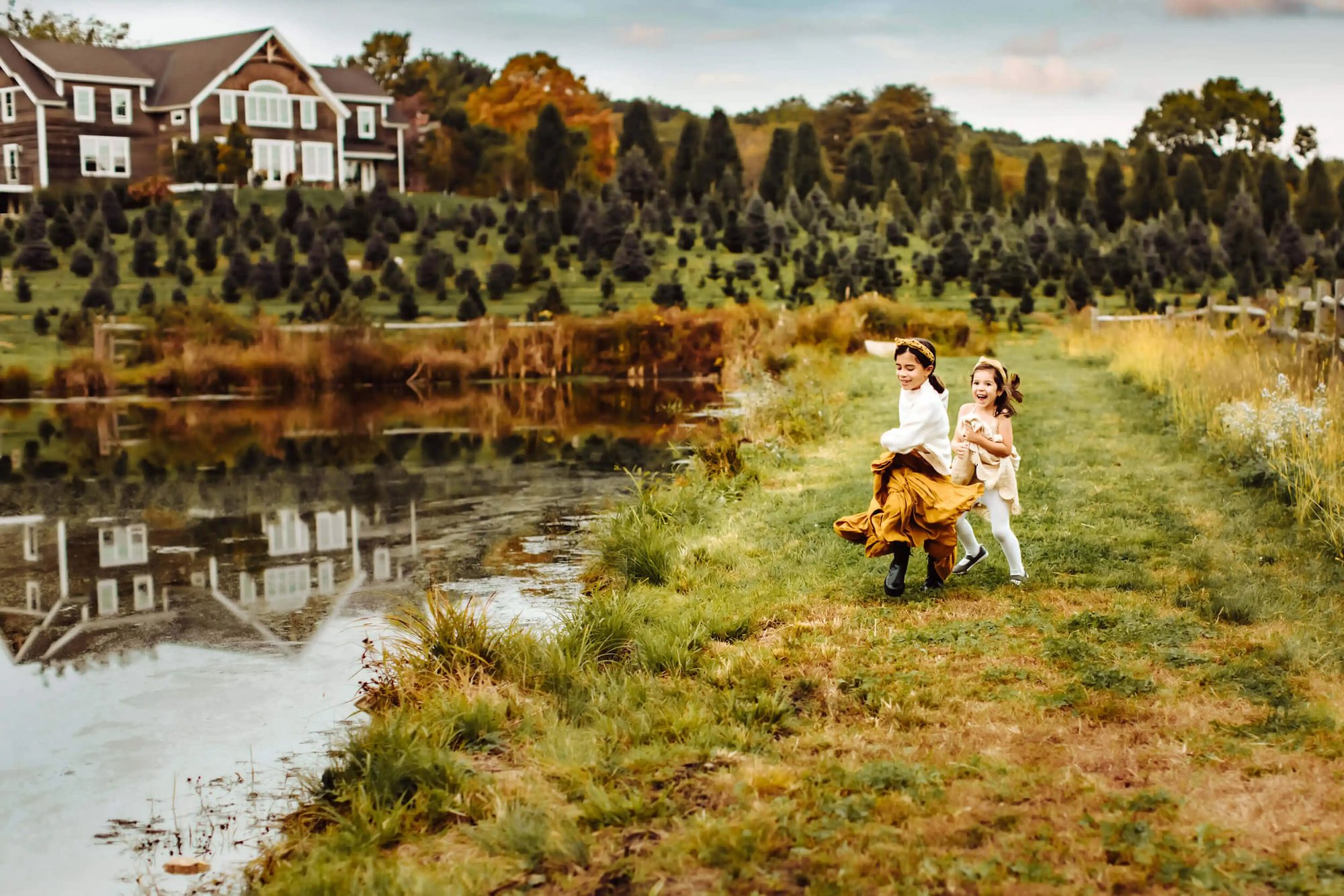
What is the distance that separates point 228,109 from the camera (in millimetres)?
50938

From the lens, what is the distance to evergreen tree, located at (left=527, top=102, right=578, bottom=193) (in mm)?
A: 53188

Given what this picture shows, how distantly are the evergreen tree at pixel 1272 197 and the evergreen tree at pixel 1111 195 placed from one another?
538cm

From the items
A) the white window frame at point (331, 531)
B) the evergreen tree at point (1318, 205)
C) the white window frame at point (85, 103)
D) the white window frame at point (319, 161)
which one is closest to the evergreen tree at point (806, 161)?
the white window frame at point (319, 161)

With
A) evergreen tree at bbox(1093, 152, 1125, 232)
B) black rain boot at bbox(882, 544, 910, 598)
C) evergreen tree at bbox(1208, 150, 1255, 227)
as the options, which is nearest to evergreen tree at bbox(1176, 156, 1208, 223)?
evergreen tree at bbox(1208, 150, 1255, 227)

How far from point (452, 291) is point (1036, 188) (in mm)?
27922

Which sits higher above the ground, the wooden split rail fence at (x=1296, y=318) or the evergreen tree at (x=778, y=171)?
the evergreen tree at (x=778, y=171)

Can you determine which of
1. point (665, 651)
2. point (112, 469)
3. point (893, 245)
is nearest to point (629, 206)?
point (893, 245)

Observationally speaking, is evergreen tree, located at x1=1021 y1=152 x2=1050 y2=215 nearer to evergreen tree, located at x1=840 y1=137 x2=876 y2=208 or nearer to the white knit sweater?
evergreen tree, located at x1=840 y1=137 x2=876 y2=208

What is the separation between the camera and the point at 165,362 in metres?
30.0

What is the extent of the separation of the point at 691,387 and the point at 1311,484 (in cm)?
2113

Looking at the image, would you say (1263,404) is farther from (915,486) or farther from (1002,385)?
(915,486)

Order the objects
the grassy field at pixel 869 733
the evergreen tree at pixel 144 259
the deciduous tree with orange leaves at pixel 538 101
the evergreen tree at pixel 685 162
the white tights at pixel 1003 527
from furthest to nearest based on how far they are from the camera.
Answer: the deciduous tree with orange leaves at pixel 538 101 → the evergreen tree at pixel 685 162 → the evergreen tree at pixel 144 259 → the white tights at pixel 1003 527 → the grassy field at pixel 869 733

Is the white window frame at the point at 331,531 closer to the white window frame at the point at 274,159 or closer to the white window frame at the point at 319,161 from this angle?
the white window frame at the point at 274,159

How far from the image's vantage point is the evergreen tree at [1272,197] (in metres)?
53.5
